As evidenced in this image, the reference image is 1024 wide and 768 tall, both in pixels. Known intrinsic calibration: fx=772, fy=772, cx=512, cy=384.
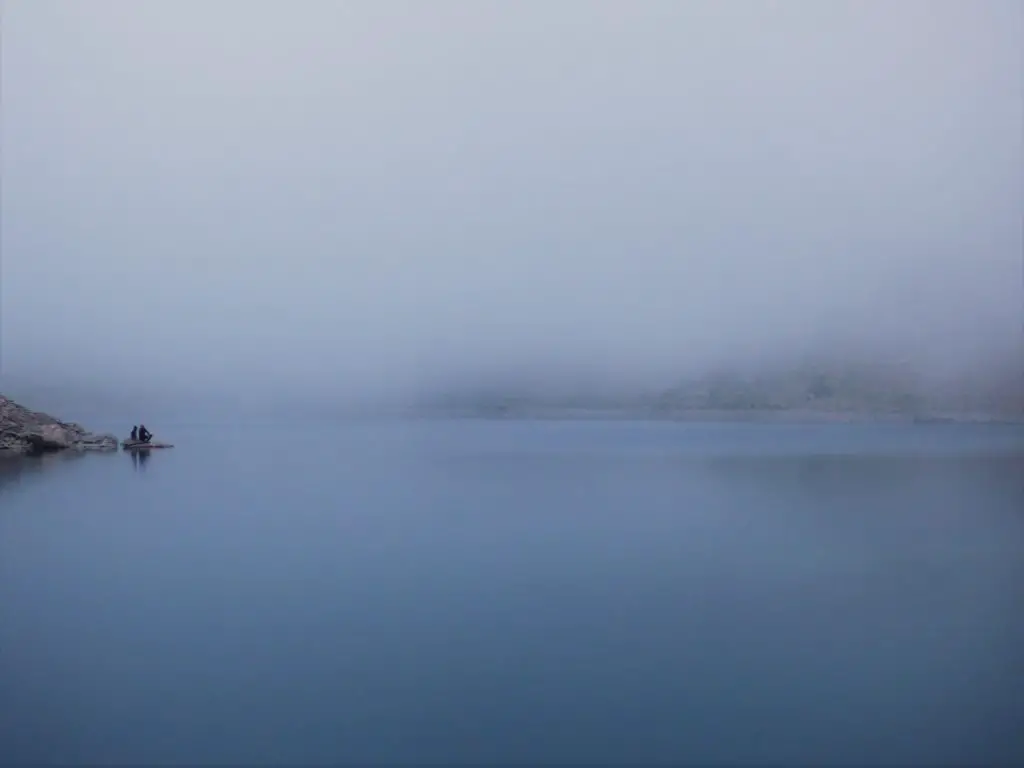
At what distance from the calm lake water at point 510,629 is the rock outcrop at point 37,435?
222 inches

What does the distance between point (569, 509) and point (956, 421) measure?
12771mm

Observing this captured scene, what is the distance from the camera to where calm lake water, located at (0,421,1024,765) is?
12.4 feet

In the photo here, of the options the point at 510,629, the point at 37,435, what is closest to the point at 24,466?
the point at 37,435

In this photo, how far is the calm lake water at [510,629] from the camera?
3791 mm

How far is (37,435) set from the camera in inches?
669

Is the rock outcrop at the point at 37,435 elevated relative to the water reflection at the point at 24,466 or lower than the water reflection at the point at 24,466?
elevated

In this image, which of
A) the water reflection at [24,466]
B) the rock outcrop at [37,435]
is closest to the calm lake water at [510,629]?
the water reflection at [24,466]

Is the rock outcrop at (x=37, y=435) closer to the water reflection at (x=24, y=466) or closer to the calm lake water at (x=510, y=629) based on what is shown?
the water reflection at (x=24, y=466)

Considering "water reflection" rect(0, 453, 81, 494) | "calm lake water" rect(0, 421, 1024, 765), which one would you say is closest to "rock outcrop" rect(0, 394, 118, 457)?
"water reflection" rect(0, 453, 81, 494)

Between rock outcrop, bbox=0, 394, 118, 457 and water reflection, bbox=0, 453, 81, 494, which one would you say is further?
rock outcrop, bbox=0, 394, 118, 457

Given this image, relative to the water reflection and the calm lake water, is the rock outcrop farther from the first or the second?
the calm lake water

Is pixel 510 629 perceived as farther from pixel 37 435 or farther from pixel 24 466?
pixel 37 435

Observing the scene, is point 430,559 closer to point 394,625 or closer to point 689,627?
point 394,625

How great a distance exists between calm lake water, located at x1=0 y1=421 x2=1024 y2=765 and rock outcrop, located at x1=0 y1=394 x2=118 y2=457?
5628 millimetres
